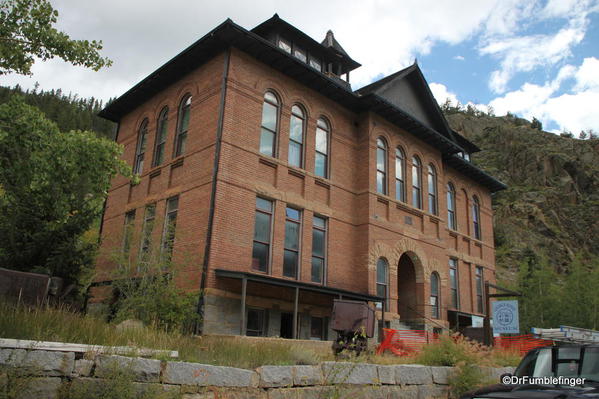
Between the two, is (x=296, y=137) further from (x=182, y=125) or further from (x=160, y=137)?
(x=160, y=137)

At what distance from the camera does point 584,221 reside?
57125 mm

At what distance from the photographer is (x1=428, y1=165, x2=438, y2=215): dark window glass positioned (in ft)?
80.0

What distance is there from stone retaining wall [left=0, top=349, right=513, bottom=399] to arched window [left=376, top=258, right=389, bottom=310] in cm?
946

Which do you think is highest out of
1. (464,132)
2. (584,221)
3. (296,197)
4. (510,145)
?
(464,132)

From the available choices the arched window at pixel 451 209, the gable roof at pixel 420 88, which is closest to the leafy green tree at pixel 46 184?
the gable roof at pixel 420 88

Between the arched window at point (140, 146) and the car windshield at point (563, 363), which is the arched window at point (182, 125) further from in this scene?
the car windshield at point (563, 363)

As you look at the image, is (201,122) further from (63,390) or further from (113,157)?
(63,390)

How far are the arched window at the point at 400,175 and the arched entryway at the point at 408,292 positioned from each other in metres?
2.62

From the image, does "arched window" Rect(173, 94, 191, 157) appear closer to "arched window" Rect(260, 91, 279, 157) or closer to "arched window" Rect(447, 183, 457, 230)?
"arched window" Rect(260, 91, 279, 157)

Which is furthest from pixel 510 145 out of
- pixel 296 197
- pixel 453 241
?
pixel 296 197

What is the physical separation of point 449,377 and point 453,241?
601 inches

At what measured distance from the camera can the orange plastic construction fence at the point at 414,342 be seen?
16.1 meters

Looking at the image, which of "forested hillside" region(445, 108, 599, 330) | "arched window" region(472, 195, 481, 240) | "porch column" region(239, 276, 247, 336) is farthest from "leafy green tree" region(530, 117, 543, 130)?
"porch column" region(239, 276, 247, 336)

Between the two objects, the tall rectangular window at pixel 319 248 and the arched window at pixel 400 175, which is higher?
the arched window at pixel 400 175
